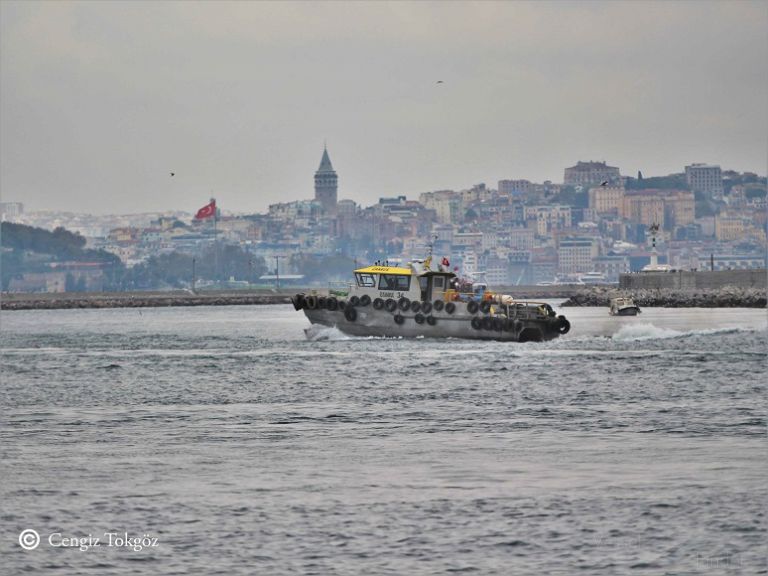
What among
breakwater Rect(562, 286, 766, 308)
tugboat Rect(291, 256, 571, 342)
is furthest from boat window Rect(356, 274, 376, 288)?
breakwater Rect(562, 286, 766, 308)

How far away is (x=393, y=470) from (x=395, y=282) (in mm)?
33716

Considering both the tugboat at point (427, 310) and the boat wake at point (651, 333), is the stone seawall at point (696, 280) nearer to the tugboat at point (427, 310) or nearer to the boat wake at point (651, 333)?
the boat wake at point (651, 333)

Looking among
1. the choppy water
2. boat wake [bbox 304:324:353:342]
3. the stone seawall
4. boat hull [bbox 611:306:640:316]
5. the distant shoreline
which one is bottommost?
the choppy water

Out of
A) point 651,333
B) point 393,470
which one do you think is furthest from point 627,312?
point 393,470

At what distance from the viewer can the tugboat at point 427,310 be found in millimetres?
49312

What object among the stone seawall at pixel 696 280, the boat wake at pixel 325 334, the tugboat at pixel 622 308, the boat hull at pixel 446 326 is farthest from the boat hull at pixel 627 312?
the boat hull at pixel 446 326

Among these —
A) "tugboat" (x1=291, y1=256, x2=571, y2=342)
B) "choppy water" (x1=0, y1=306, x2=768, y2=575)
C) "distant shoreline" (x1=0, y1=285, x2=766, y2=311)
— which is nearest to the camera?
"choppy water" (x1=0, y1=306, x2=768, y2=575)

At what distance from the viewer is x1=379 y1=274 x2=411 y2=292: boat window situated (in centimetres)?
5112

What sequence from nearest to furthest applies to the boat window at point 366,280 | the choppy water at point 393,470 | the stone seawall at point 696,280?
the choppy water at point 393,470 → the boat window at point 366,280 → the stone seawall at point 696,280

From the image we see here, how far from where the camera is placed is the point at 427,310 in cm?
5062

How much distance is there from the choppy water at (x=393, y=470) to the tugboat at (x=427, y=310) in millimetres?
14019

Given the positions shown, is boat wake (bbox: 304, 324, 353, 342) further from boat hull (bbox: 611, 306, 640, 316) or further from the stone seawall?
the stone seawall

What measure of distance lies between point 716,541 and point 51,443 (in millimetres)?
10128

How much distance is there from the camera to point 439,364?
37.6 meters
